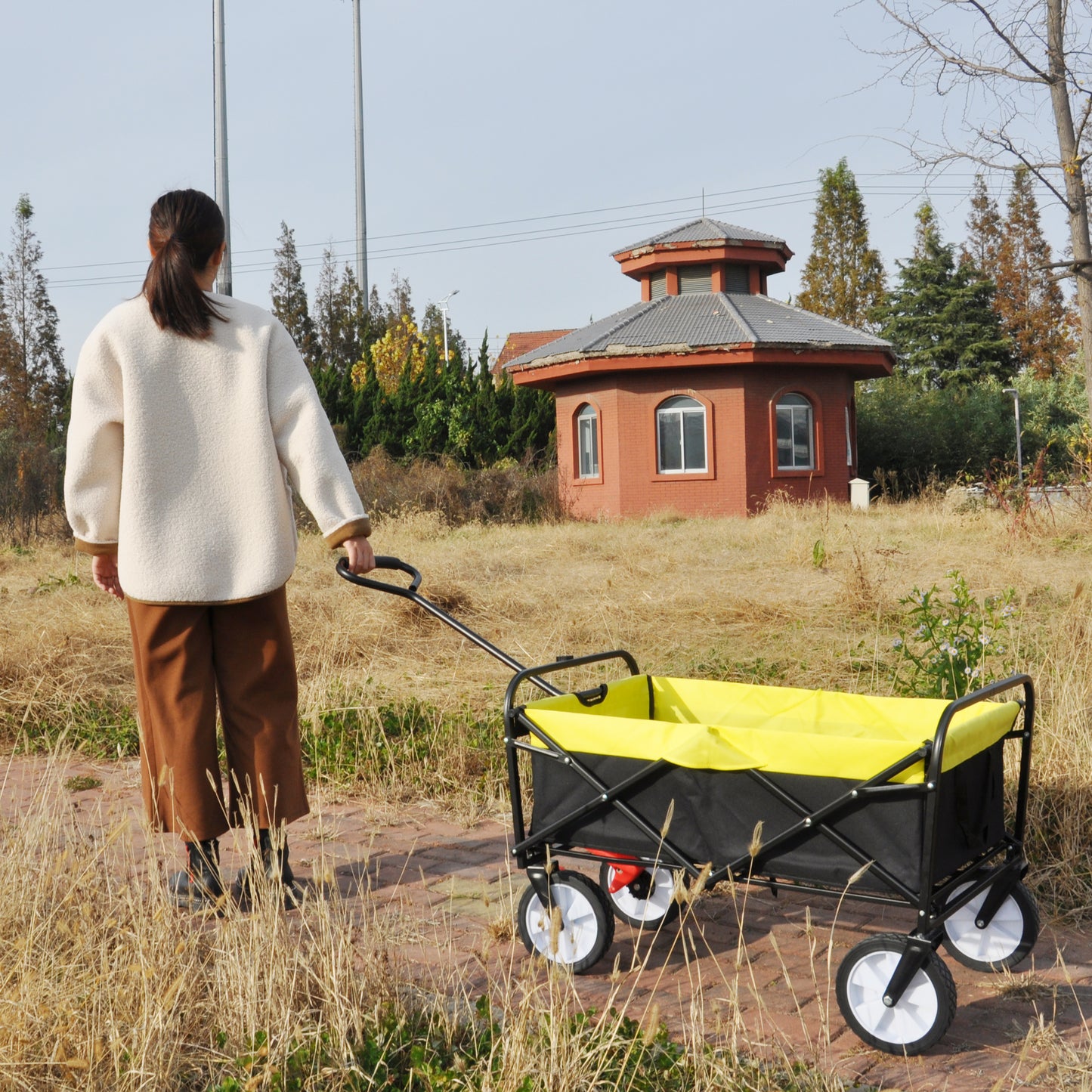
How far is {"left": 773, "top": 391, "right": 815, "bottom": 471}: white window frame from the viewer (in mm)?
23812

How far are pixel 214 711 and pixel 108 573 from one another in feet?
1.79

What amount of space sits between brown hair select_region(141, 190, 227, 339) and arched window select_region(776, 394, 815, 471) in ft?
68.5

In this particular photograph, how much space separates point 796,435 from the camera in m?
24.0

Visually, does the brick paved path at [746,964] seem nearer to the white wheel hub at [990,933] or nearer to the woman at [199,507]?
the white wheel hub at [990,933]

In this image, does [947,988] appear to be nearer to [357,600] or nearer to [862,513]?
[357,600]

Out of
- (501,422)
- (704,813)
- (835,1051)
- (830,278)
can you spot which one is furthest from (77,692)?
(830,278)

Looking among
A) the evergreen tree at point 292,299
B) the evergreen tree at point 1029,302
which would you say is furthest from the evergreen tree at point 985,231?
the evergreen tree at point 292,299

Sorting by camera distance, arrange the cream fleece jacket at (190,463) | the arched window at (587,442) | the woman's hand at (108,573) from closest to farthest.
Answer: the cream fleece jacket at (190,463) < the woman's hand at (108,573) < the arched window at (587,442)

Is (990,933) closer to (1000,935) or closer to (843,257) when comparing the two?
(1000,935)

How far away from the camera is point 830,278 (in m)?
48.3

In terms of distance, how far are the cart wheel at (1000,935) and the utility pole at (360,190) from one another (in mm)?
38458

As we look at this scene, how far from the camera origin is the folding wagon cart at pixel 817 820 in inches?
111

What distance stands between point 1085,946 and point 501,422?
26.1 metres

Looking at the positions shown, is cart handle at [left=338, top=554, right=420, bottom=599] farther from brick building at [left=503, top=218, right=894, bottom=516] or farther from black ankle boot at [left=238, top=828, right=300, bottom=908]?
brick building at [left=503, top=218, right=894, bottom=516]
